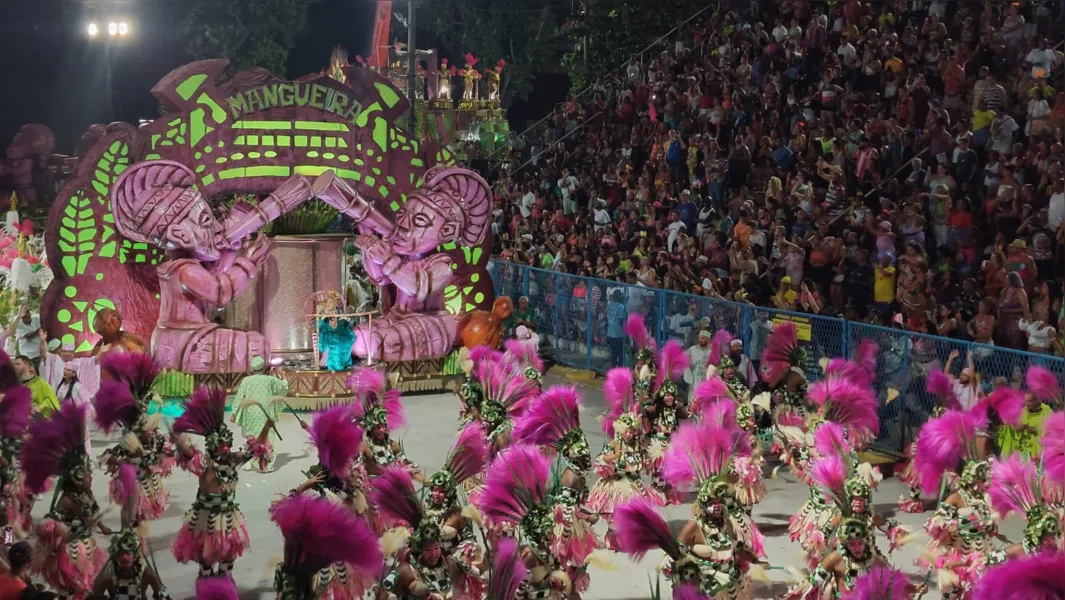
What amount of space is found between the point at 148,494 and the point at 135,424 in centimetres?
63

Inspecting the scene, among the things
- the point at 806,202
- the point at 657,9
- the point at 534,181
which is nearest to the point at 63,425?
the point at 806,202

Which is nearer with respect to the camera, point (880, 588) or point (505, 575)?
point (880, 588)

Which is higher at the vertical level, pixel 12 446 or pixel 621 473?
pixel 12 446

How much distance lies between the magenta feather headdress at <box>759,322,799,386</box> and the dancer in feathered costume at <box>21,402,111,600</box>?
6612mm

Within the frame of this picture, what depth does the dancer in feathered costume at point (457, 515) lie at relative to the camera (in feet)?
26.6

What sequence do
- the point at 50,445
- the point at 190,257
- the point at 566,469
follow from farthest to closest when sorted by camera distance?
1. the point at 190,257
2. the point at 566,469
3. the point at 50,445

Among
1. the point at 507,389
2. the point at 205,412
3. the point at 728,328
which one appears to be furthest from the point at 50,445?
the point at 728,328

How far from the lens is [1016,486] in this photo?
27.1ft

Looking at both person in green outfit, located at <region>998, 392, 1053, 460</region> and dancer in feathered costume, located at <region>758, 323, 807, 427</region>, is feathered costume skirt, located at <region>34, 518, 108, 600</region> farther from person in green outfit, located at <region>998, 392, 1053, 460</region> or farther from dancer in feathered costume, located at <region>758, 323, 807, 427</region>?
person in green outfit, located at <region>998, 392, 1053, 460</region>

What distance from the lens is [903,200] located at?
54.6 ft

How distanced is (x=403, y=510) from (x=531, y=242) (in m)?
15.9

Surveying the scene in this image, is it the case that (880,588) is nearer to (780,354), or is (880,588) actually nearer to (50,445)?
(50,445)

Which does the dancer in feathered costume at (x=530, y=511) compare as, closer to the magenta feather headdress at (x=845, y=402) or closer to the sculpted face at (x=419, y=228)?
the magenta feather headdress at (x=845, y=402)

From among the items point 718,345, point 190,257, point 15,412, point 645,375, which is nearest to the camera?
point 15,412
